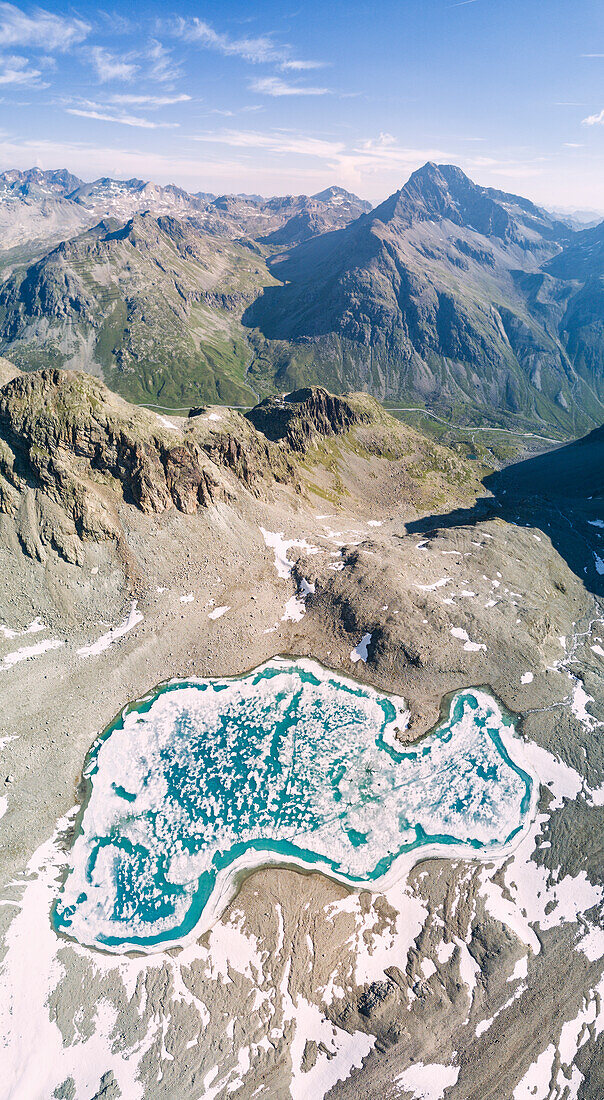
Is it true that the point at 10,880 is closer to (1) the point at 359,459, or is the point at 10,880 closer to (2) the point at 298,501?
(2) the point at 298,501

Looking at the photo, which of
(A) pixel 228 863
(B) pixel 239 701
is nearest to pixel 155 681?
(B) pixel 239 701

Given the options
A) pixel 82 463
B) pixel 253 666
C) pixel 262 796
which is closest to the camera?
pixel 262 796

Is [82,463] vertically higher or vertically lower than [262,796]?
higher

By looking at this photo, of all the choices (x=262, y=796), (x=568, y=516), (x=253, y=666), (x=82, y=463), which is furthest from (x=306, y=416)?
(x=262, y=796)

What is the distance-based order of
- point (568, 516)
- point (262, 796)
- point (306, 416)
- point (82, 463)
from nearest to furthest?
1. point (262, 796)
2. point (82, 463)
3. point (568, 516)
4. point (306, 416)

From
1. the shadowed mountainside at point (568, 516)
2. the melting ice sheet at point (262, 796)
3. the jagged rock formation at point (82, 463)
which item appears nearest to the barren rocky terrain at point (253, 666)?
the jagged rock formation at point (82, 463)

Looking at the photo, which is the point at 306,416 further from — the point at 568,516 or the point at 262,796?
the point at 262,796

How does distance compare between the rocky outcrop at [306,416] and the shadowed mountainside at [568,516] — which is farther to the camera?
the rocky outcrop at [306,416]

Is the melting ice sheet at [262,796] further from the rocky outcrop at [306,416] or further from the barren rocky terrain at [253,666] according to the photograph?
the rocky outcrop at [306,416]
